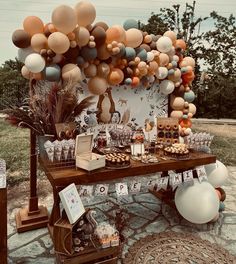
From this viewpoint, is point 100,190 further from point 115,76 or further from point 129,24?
point 129,24

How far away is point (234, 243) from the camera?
13.7 feet

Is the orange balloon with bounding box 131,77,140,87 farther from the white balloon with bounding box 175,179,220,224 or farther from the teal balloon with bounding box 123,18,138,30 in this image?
the white balloon with bounding box 175,179,220,224

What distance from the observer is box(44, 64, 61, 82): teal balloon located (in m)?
3.95

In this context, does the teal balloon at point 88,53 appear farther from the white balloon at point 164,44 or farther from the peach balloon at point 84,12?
the white balloon at point 164,44

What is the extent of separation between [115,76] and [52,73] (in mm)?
935

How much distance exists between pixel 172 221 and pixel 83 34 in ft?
9.90

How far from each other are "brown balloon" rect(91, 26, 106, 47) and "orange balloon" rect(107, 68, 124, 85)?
1.53 feet

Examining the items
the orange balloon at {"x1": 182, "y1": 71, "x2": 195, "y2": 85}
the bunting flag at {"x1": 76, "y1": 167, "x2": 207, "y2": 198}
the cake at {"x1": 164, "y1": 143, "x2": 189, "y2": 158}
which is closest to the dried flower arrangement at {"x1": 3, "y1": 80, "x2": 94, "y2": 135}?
the bunting flag at {"x1": 76, "y1": 167, "x2": 207, "y2": 198}

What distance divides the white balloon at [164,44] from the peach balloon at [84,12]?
4.25 ft

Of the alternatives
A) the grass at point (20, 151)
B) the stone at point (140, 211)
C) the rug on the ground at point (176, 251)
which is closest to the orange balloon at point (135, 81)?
the stone at point (140, 211)

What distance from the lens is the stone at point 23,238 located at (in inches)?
156

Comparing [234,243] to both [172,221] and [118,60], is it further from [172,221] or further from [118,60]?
[118,60]

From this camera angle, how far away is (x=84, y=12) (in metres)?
3.92

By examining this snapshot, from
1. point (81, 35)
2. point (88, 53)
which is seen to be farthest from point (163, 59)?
point (81, 35)
